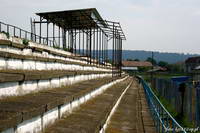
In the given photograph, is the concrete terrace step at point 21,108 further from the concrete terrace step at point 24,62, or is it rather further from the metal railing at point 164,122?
the metal railing at point 164,122

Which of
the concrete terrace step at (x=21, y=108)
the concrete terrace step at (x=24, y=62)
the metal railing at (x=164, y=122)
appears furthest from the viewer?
the metal railing at (x=164, y=122)

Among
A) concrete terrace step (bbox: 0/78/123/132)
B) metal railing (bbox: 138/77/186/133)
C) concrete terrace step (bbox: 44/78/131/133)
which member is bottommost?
metal railing (bbox: 138/77/186/133)

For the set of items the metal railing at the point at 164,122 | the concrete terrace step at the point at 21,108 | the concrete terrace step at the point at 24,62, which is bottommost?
the metal railing at the point at 164,122

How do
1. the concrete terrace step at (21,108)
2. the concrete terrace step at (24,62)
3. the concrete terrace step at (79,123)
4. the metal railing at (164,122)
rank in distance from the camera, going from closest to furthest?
the concrete terrace step at (21,108) < the concrete terrace step at (79,123) < the concrete terrace step at (24,62) < the metal railing at (164,122)

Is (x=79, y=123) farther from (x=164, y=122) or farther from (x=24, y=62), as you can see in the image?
(x=164, y=122)

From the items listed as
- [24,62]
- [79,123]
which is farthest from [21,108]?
[24,62]

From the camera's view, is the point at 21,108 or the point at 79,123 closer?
the point at 21,108

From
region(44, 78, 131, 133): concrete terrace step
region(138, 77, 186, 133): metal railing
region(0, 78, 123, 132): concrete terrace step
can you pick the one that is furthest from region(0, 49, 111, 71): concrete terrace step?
region(138, 77, 186, 133): metal railing

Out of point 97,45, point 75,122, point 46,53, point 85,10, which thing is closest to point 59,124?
point 75,122

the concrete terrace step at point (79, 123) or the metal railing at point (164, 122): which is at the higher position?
the concrete terrace step at point (79, 123)

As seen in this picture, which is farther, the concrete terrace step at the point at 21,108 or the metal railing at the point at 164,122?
the metal railing at the point at 164,122

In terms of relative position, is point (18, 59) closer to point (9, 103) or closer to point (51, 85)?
point (51, 85)

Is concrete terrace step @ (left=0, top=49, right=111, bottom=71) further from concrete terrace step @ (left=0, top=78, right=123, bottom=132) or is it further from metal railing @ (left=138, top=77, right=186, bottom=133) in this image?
metal railing @ (left=138, top=77, right=186, bottom=133)

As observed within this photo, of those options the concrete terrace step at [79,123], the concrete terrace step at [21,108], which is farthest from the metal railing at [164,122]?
the concrete terrace step at [21,108]
